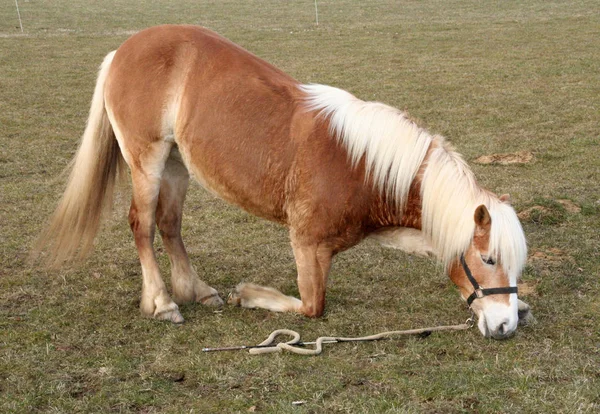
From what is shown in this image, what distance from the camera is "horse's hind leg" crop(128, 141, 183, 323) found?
179 inches

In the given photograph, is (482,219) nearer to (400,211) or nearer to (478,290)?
(478,290)

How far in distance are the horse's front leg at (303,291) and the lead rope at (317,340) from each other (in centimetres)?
29

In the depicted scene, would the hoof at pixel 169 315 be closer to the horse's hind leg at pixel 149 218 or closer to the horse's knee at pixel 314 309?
the horse's hind leg at pixel 149 218

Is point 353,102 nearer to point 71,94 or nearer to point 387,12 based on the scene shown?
point 71,94

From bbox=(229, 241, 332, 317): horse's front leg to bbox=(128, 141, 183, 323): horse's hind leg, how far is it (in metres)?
0.44

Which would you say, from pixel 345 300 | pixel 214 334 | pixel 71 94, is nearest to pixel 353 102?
pixel 345 300

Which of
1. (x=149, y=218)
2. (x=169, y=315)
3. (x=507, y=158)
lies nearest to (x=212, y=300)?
(x=169, y=315)

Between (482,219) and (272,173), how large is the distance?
1.24 m

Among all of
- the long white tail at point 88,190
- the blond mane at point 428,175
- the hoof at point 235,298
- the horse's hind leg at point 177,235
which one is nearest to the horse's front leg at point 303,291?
the hoof at point 235,298

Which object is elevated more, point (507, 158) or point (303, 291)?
point (303, 291)

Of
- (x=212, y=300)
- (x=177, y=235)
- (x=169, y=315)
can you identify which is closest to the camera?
(x=169, y=315)

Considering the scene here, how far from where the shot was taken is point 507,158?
26.4 ft

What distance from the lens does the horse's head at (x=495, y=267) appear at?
12.5 feet

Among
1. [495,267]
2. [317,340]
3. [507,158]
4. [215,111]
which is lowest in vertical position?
[507,158]
